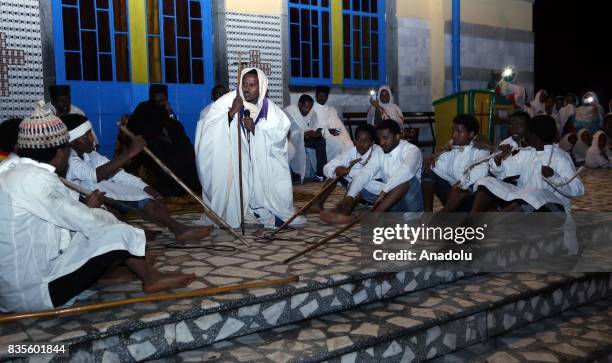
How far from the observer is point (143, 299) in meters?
3.63

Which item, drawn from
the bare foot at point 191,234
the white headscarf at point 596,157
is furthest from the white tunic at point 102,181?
the white headscarf at point 596,157

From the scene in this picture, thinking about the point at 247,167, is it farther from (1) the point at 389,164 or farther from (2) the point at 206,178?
(1) the point at 389,164

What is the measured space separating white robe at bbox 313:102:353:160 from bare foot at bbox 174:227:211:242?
5512 mm

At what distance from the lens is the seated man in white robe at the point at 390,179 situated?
19.8 ft

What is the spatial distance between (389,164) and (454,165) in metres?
0.74

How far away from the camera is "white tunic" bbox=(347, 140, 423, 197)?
6.13 meters

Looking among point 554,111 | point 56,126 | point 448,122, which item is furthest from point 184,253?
point 554,111

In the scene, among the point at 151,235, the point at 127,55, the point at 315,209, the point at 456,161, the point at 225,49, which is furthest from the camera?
the point at 225,49

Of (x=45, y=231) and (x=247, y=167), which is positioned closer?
(x=45, y=231)

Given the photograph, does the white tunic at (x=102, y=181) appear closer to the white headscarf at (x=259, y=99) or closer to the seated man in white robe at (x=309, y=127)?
the white headscarf at (x=259, y=99)

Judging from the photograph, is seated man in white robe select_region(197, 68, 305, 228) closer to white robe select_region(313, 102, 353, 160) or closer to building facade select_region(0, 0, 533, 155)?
building facade select_region(0, 0, 533, 155)

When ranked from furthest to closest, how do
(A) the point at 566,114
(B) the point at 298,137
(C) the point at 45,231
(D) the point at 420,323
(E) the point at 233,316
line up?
(A) the point at 566,114 < (B) the point at 298,137 < (D) the point at 420,323 < (E) the point at 233,316 < (C) the point at 45,231

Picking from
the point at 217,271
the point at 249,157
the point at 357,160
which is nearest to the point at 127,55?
the point at 249,157

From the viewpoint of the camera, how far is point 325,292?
4.03 m
